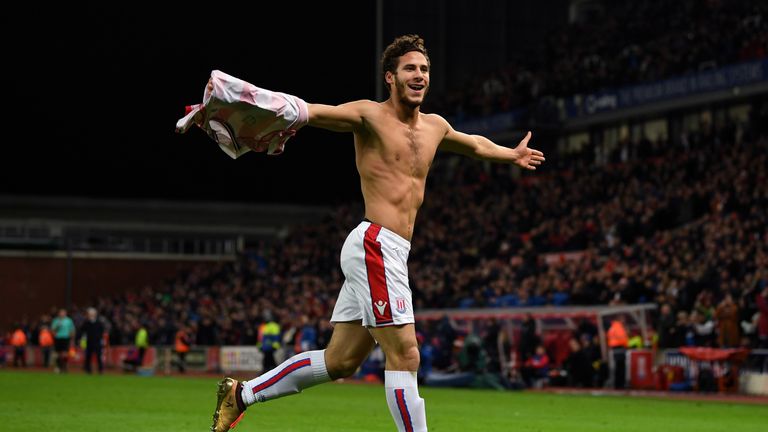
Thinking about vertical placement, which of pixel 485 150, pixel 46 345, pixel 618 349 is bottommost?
pixel 46 345

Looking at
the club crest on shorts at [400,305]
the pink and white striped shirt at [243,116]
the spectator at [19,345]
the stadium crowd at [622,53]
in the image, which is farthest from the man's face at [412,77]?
the spectator at [19,345]

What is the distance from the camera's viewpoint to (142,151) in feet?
160

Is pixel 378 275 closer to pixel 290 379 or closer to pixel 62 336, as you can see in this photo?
pixel 290 379

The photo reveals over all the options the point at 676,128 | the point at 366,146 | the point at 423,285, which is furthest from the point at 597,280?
the point at 366,146

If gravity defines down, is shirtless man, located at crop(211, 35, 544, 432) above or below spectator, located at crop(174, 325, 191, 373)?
above

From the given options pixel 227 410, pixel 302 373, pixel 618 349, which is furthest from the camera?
pixel 618 349

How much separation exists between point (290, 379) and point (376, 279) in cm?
98

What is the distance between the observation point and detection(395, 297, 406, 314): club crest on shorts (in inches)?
285

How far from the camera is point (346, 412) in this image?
15.7 metres

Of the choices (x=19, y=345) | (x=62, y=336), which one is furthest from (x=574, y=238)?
(x=19, y=345)

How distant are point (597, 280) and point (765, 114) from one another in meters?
8.85

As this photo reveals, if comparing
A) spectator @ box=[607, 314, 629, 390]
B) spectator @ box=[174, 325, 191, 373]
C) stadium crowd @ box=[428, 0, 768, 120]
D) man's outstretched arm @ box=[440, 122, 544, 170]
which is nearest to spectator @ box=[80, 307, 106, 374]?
spectator @ box=[174, 325, 191, 373]

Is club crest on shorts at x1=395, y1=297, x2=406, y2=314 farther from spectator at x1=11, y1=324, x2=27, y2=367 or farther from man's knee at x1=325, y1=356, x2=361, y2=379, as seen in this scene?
spectator at x1=11, y1=324, x2=27, y2=367

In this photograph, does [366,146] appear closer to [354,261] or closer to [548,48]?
[354,261]
